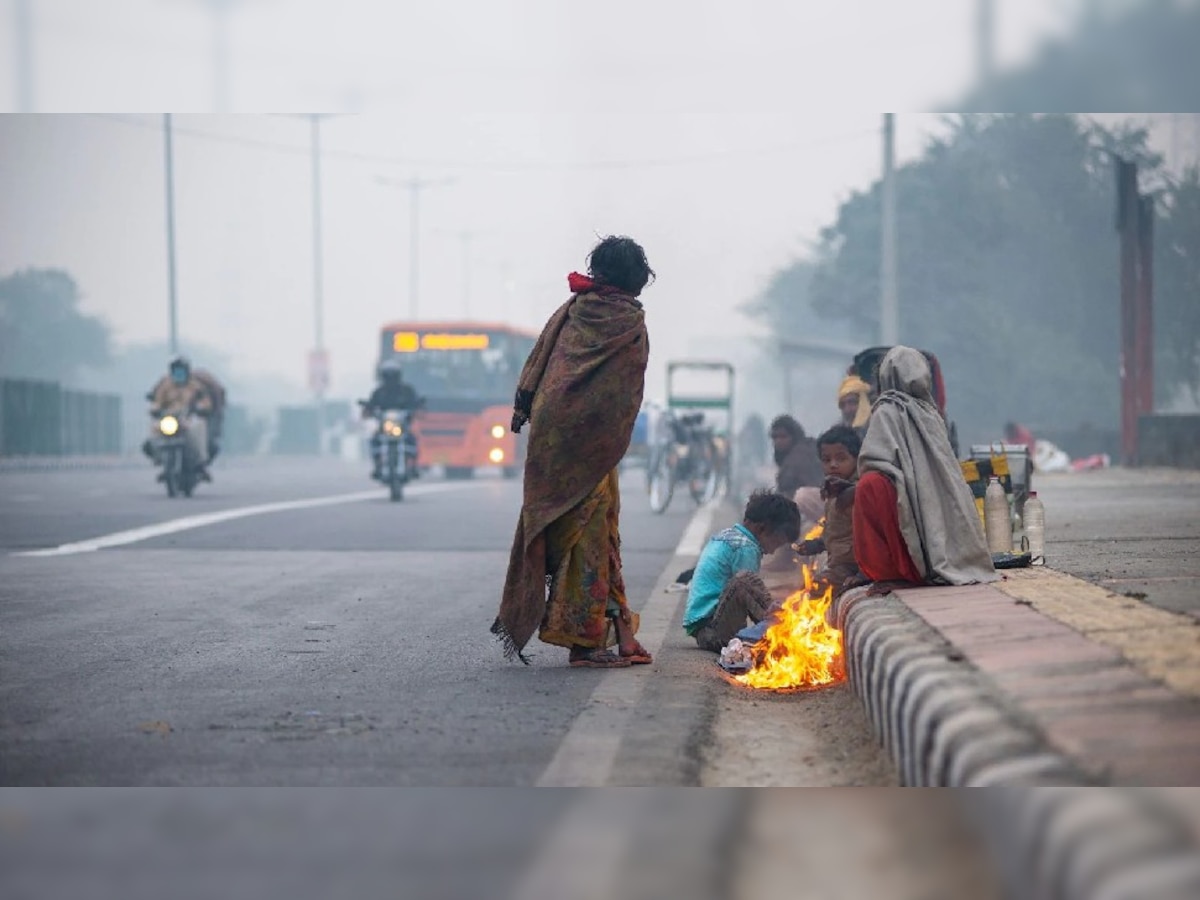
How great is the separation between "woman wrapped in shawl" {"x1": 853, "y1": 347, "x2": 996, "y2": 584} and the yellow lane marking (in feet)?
0.76

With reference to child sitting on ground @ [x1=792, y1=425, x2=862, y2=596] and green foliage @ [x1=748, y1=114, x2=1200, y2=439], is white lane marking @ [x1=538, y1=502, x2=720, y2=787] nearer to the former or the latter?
child sitting on ground @ [x1=792, y1=425, x2=862, y2=596]

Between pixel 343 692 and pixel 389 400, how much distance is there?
18.9 meters

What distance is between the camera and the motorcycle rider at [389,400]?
25.7 metres

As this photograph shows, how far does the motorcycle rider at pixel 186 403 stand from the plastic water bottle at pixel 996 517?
1678cm

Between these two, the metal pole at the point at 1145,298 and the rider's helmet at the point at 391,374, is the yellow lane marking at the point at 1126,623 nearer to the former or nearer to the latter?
the rider's helmet at the point at 391,374

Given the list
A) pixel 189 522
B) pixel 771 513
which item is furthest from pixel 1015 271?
pixel 771 513

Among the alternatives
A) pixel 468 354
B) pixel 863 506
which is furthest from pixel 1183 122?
pixel 863 506

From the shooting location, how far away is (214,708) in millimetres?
7031

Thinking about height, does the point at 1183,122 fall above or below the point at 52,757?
above

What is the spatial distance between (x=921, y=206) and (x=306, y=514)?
3222cm

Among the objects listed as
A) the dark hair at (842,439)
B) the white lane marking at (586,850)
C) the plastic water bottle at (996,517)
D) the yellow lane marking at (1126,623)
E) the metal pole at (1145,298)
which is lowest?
the white lane marking at (586,850)

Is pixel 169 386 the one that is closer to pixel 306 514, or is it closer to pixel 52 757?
pixel 306 514

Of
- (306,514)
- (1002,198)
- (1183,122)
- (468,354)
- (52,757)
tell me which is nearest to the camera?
(52,757)

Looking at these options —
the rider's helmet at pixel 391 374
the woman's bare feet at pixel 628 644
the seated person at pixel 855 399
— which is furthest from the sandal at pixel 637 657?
the rider's helmet at pixel 391 374
